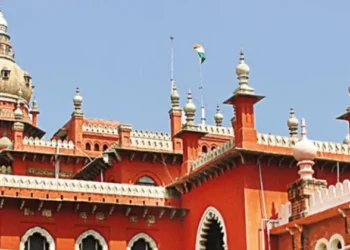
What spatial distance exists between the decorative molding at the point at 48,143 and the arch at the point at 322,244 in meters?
15.3

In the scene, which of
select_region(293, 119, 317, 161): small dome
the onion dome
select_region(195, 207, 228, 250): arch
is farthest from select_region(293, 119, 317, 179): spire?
the onion dome

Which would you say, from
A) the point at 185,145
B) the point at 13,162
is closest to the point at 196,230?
the point at 185,145

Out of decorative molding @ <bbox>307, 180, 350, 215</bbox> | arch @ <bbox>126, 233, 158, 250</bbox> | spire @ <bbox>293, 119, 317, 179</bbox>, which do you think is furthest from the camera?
arch @ <bbox>126, 233, 158, 250</bbox>

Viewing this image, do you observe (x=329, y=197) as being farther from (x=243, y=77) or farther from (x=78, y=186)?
(x=78, y=186)

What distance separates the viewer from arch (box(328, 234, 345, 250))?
1789 centimetres

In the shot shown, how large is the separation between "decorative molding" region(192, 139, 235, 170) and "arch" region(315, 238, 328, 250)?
4309mm

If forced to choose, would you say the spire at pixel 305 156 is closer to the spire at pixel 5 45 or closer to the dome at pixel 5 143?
the dome at pixel 5 143

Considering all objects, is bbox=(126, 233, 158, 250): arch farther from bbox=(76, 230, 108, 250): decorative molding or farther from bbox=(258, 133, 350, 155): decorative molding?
bbox=(258, 133, 350, 155): decorative molding

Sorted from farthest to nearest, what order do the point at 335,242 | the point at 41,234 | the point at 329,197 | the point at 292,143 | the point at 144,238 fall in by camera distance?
the point at 144,238 < the point at 41,234 < the point at 292,143 < the point at 329,197 < the point at 335,242

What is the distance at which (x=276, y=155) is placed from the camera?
847 inches

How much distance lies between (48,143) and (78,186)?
26.4 ft

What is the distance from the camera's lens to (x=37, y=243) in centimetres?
2297

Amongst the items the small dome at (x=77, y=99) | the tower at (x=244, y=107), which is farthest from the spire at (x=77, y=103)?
the tower at (x=244, y=107)

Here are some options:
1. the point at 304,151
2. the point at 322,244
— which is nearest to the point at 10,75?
the point at 304,151
